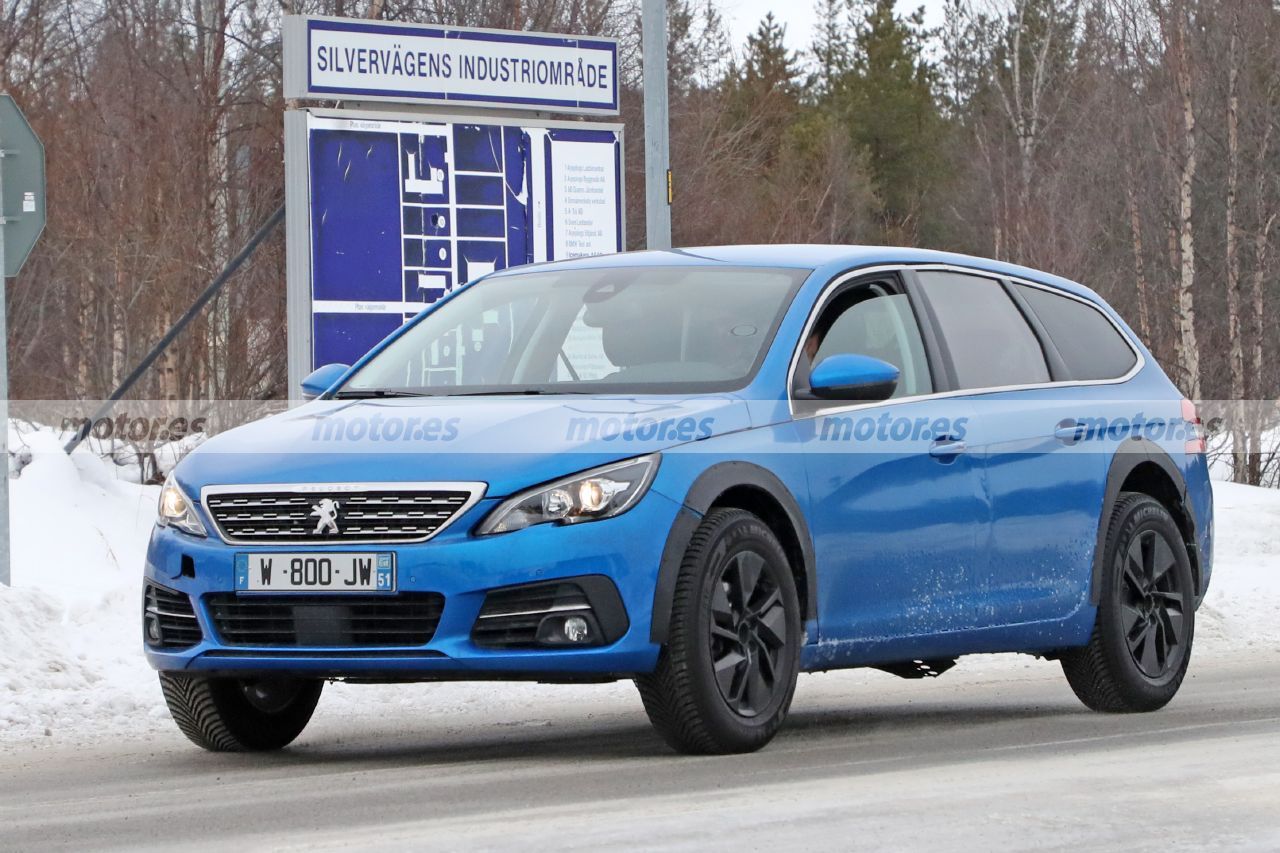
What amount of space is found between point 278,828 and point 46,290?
63.2 ft

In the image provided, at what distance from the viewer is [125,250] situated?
20.7 metres

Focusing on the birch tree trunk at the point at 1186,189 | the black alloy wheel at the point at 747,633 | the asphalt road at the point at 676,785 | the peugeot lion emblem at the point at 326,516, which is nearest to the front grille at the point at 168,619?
the asphalt road at the point at 676,785

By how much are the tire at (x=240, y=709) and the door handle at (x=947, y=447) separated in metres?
2.36

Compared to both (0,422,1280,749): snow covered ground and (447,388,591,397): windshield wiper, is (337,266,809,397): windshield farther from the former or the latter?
(0,422,1280,749): snow covered ground

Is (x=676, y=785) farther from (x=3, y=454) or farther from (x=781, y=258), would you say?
(x=3, y=454)

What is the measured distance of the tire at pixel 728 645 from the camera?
23.9 ft

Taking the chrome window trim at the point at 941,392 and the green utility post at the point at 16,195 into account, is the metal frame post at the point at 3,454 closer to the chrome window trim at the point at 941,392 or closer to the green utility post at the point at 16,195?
the green utility post at the point at 16,195

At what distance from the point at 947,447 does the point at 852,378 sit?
2.54 ft

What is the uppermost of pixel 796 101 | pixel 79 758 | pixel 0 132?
pixel 796 101

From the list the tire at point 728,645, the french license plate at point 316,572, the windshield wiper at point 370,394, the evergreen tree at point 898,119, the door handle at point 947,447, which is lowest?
the tire at point 728,645

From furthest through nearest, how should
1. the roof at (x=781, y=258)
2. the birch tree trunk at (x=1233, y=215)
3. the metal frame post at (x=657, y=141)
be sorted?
the birch tree trunk at (x=1233, y=215) → the metal frame post at (x=657, y=141) → the roof at (x=781, y=258)

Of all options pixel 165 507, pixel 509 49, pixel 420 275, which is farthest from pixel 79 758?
pixel 509 49

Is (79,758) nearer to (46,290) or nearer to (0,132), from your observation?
(0,132)

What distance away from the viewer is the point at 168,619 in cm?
767
